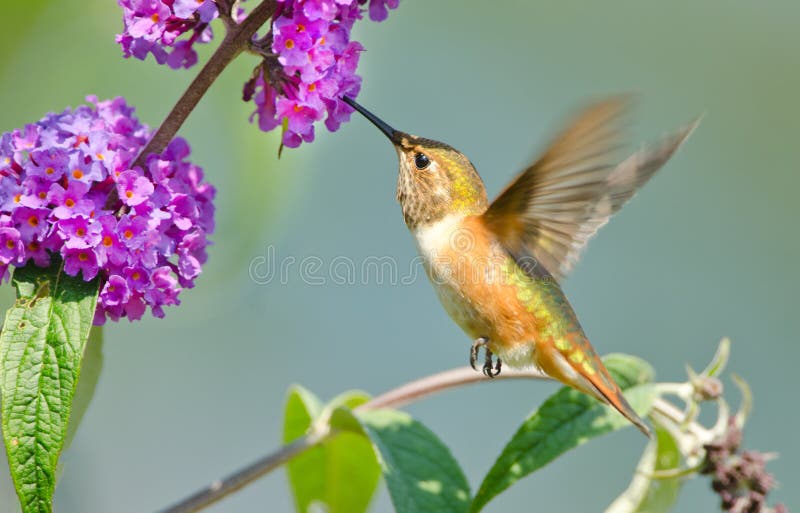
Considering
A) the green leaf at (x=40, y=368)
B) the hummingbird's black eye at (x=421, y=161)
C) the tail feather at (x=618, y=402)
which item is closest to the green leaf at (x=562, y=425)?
the tail feather at (x=618, y=402)

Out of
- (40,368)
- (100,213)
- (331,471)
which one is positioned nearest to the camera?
(40,368)

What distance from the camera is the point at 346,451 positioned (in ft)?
10.0

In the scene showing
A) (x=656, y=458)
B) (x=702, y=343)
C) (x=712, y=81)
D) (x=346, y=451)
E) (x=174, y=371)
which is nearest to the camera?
(x=656, y=458)

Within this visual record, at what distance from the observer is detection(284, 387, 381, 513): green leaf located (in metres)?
3.00

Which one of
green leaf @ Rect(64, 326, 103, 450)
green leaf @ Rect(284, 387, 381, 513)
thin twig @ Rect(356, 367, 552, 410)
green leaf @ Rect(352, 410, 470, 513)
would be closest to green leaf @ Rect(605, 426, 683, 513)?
thin twig @ Rect(356, 367, 552, 410)

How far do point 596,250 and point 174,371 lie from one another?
2.93 meters

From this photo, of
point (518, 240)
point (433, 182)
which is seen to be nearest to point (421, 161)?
point (433, 182)

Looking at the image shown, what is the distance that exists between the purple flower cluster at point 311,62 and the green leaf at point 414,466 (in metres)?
0.75

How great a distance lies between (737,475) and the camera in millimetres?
2426

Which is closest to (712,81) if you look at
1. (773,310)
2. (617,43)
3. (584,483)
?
(617,43)

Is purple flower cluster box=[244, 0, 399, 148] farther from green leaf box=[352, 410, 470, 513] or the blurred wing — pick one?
green leaf box=[352, 410, 470, 513]

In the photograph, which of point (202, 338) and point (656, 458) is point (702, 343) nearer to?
point (202, 338)

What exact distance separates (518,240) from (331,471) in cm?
95

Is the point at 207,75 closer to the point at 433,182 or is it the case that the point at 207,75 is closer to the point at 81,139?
the point at 81,139
